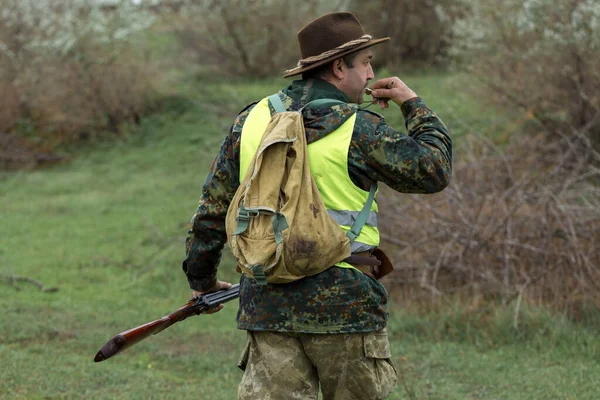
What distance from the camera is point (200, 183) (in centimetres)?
1315

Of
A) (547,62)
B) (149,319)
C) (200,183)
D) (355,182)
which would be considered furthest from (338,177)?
(200,183)

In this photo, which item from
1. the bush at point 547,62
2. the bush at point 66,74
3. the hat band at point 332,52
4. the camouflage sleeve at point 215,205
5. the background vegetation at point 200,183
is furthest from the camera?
the bush at point 66,74

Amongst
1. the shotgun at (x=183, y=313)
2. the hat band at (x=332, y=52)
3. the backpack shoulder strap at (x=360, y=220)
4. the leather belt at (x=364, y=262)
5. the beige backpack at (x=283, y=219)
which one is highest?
the hat band at (x=332, y=52)

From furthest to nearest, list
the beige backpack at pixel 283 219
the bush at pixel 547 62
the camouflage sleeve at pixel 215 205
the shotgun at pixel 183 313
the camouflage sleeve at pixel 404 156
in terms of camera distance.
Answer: the bush at pixel 547 62 → the shotgun at pixel 183 313 → the camouflage sleeve at pixel 215 205 → the camouflage sleeve at pixel 404 156 → the beige backpack at pixel 283 219

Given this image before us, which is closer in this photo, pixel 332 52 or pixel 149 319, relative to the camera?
pixel 332 52

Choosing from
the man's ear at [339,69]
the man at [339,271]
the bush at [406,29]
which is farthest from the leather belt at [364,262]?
the bush at [406,29]

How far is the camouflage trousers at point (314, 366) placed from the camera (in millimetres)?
3029

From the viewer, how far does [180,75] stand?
64.8 ft

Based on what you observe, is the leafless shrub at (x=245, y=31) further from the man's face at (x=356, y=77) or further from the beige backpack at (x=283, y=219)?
the beige backpack at (x=283, y=219)

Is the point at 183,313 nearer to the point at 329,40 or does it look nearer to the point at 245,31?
the point at 329,40

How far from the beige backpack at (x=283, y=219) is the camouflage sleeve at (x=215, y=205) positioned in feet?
0.89

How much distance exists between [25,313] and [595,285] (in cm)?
462

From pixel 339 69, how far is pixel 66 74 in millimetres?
14624

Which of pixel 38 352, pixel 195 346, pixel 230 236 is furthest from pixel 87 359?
pixel 230 236
